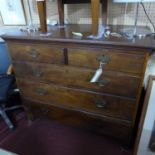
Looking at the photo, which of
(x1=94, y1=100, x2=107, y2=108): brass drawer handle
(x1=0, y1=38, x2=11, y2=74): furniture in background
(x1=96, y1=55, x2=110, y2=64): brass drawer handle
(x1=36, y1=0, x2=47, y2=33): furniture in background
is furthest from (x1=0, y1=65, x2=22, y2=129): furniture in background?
(x1=96, y1=55, x2=110, y2=64): brass drawer handle

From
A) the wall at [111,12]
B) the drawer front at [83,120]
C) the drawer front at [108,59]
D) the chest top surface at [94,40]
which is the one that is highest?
the wall at [111,12]

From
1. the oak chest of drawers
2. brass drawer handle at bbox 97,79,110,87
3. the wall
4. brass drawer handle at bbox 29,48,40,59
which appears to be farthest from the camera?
the wall

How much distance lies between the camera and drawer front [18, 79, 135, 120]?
50.8 inches

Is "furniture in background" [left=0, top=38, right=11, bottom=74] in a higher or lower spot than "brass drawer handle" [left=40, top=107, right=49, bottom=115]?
higher

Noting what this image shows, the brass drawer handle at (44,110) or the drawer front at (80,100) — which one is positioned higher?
the drawer front at (80,100)

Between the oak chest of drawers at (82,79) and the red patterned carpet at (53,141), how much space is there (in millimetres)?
195

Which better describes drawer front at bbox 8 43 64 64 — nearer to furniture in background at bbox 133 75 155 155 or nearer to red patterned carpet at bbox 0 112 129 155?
furniture in background at bbox 133 75 155 155

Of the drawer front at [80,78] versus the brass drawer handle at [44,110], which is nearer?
the drawer front at [80,78]

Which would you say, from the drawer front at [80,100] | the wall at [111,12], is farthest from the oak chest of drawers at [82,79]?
the wall at [111,12]

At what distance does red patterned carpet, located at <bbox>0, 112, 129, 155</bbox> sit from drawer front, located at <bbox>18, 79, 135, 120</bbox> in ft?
1.32

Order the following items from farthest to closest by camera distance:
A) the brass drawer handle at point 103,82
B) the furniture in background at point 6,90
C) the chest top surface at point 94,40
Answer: the furniture in background at point 6,90, the brass drawer handle at point 103,82, the chest top surface at point 94,40

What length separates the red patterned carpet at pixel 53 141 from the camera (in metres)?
1.55

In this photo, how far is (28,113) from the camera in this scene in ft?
5.94

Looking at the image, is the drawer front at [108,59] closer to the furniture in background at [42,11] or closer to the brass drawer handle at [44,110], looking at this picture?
the furniture in background at [42,11]
